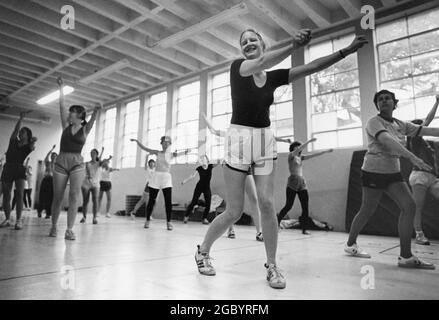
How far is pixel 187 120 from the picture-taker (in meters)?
10.3

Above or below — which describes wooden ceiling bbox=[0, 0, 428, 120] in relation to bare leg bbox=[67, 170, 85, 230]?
above

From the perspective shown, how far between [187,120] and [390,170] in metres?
8.26

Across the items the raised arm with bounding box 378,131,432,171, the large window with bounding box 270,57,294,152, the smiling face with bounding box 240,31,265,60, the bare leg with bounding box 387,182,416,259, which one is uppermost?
the large window with bounding box 270,57,294,152

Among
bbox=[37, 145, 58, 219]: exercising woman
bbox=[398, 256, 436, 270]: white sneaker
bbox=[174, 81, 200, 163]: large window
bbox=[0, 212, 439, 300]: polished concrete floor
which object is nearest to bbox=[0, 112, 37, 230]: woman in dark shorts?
bbox=[0, 212, 439, 300]: polished concrete floor

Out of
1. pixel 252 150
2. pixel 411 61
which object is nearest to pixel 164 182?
pixel 252 150

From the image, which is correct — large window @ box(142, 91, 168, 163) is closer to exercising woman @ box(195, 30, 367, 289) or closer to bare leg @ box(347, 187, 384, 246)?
bare leg @ box(347, 187, 384, 246)

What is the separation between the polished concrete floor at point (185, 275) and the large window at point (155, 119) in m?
8.20

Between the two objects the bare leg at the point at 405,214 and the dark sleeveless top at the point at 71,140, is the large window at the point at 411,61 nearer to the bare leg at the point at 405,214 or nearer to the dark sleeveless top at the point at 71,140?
the bare leg at the point at 405,214

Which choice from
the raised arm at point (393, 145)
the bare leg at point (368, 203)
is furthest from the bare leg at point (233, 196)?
the bare leg at point (368, 203)

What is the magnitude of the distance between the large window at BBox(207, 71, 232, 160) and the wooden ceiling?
2.02 feet

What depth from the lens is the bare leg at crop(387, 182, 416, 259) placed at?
2.45 m

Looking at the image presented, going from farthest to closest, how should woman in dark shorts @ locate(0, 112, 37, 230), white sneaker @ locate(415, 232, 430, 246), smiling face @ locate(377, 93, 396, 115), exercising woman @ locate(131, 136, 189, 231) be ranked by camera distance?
exercising woman @ locate(131, 136, 189, 231), woman in dark shorts @ locate(0, 112, 37, 230), white sneaker @ locate(415, 232, 430, 246), smiling face @ locate(377, 93, 396, 115)

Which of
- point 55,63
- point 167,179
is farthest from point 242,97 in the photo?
point 55,63
